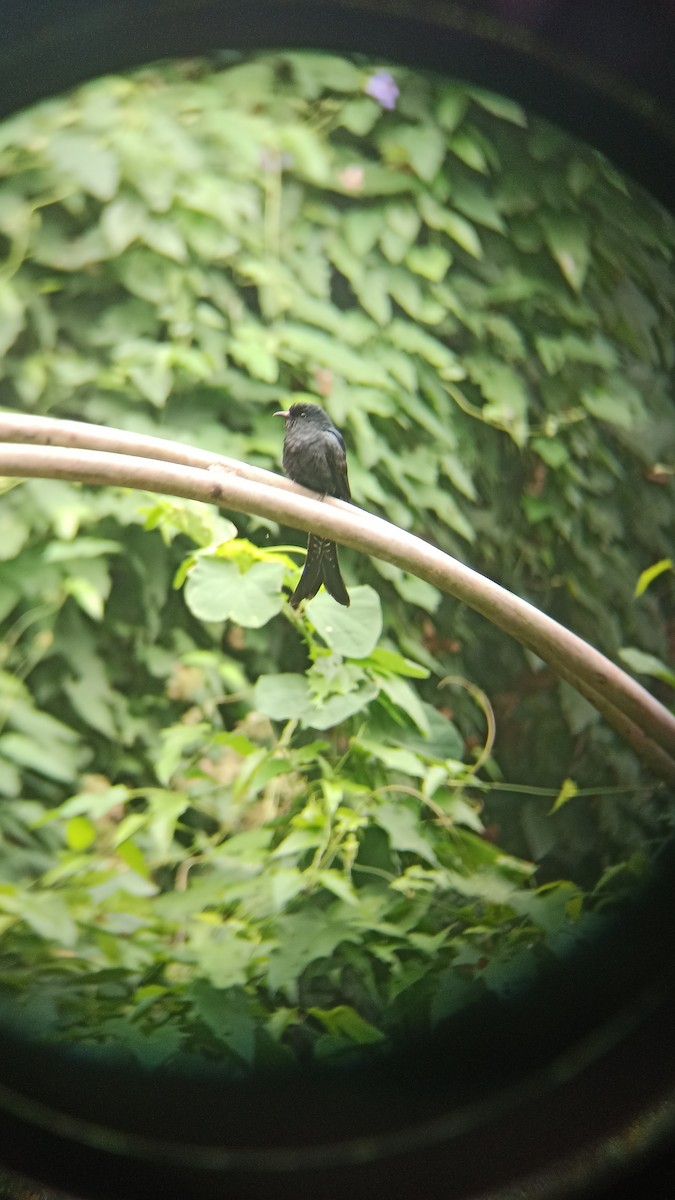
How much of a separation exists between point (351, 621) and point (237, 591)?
10 centimetres

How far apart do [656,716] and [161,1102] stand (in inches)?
18.8

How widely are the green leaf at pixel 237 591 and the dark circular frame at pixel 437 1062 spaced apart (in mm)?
351

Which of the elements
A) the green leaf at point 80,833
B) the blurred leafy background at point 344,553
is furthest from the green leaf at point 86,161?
the green leaf at point 80,833

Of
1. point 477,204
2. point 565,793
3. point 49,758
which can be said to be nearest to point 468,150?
point 477,204

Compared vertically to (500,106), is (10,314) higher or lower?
lower

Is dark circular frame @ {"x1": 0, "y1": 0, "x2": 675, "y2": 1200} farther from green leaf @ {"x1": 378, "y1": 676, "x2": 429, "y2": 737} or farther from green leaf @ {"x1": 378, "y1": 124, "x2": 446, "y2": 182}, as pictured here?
green leaf @ {"x1": 378, "y1": 676, "x2": 429, "y2": 737}

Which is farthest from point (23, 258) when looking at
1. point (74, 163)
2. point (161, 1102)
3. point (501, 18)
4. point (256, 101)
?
point (161, 1102)

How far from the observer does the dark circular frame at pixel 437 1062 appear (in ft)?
1.77

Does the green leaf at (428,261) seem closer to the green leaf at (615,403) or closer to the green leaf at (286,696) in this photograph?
the green leaf at (615,403)

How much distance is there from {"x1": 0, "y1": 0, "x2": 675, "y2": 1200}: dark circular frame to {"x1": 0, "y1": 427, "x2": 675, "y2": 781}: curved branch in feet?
0.41

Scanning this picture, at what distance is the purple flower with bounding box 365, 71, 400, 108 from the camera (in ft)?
2.03

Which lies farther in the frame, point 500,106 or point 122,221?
point 122,221

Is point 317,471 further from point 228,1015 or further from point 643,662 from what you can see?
point 228,1015

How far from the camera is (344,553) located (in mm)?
655
